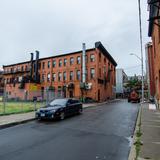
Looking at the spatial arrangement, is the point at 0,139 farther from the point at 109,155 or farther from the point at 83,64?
the point at 83,64

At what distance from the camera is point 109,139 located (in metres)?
8.78

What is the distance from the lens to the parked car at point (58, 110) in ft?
48.7

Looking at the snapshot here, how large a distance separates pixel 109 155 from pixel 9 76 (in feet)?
188

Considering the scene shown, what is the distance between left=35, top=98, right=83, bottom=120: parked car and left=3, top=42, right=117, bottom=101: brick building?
1898 centimetres

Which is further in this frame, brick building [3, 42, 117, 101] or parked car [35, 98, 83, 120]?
brick building [3, 42, 117, 101]

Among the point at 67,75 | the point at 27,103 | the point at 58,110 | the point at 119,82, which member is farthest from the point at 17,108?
the point at 119,82

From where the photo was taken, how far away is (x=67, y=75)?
149 feet

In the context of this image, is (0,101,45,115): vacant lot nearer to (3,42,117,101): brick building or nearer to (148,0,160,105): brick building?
(3,42,117,101): brick building

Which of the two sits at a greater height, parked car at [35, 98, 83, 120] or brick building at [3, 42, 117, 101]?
brick building at [3, 42, 117, 101]

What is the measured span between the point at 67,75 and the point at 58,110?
3044cm

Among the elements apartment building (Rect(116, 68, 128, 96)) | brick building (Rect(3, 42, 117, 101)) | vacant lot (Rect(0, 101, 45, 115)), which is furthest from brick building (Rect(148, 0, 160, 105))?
apartment building (Rect(116, 68, 128, 96))

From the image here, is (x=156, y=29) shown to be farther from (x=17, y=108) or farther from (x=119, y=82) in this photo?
(x=119, y=82)

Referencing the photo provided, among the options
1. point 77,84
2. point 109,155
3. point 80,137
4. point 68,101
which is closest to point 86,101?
point 77,84

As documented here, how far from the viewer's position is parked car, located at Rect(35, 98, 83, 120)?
48.7ft
